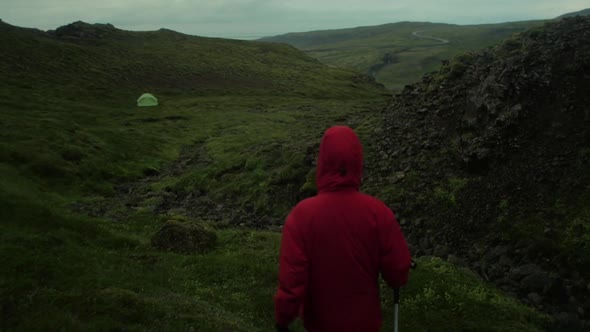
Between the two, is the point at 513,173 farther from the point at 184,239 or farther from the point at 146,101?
the point at 146,101

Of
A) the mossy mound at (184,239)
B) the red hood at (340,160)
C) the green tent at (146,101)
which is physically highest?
the red hood at (340,160)

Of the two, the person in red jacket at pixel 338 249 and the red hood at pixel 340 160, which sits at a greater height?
the red hood at pixel 340 160

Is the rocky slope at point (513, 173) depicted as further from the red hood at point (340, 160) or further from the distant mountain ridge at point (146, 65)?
the distant mountain ridge at point (146, 65)

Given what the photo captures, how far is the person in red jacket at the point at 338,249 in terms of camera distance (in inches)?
272

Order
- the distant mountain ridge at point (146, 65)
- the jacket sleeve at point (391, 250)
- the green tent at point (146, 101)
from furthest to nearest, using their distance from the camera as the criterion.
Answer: the distant mountain ridge at point (146, 65)
the green tent at point (146, 101)
the jacket sleeve at point (391, 250)

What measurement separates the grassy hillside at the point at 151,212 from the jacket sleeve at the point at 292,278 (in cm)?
626

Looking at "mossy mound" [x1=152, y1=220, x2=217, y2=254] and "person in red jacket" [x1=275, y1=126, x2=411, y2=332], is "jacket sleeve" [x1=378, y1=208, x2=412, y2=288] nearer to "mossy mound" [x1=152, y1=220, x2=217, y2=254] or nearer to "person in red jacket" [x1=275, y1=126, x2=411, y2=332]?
"person in red jacket" [x1=275, y1=126, x2=411, y2=332]

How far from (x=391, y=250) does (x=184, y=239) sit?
15193 mm

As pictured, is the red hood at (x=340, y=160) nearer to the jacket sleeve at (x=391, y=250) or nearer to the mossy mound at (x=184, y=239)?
the jacket sleeve at (x=391, y=250)

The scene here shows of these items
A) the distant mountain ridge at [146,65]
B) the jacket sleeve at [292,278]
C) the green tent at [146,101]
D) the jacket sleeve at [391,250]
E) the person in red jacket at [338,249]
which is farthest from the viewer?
the distant mountain ridge at [146,65]

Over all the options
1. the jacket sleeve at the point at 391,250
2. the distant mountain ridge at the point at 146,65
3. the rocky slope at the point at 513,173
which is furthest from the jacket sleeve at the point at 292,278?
the distant mountain ridge at the point at 146,65

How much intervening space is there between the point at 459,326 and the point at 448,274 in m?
2.98

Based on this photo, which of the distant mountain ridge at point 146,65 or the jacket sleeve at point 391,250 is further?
the distant mountain ridge at point 146,65

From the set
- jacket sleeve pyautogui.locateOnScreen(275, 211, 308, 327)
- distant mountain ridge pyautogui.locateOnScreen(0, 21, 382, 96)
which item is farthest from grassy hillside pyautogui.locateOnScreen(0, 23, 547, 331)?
distant mountain ridge pyautogui.locateOnScreen(0, 21, 382, 96)
